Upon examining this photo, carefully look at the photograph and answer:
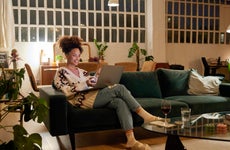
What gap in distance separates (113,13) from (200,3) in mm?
2904

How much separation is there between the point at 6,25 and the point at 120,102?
15.0 ft

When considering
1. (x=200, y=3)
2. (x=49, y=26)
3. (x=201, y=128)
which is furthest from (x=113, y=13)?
(x=201, y=128)

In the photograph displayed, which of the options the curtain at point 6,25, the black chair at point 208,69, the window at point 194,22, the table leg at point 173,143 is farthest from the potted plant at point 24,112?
the black chair at point 208,69

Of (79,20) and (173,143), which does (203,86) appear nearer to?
(173,143)

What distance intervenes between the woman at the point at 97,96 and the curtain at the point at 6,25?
3729mm

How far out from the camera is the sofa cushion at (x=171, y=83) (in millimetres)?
3963

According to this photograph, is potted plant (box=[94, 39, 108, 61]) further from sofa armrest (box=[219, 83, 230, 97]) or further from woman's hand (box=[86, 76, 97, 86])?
woman's hand (box=[86, 76, 97, 86])

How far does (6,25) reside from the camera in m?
6.57

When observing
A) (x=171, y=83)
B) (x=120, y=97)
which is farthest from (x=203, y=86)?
(x=120, y=97)

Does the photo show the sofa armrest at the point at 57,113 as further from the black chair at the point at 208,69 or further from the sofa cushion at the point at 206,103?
the black chair at the point at 208,69

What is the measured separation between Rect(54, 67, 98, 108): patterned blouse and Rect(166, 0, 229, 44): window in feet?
19.0

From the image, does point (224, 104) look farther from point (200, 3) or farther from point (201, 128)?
point (200, 3)

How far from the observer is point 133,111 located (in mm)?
3043

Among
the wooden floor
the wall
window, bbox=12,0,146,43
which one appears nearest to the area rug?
the wooden floor
